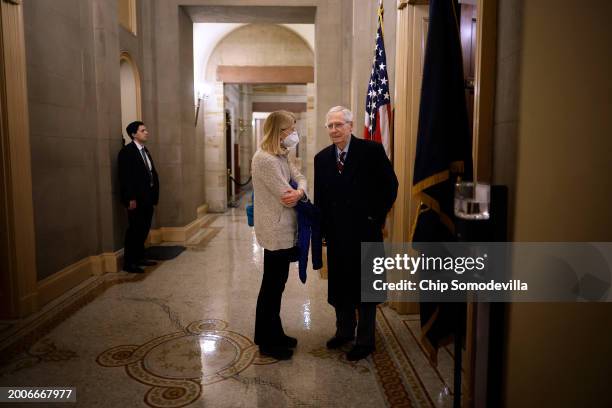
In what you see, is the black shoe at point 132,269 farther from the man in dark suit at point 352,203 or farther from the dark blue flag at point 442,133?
the dark blue flag at point 442,133

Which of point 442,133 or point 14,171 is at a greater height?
point 442,133

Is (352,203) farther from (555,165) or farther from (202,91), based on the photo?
(202,91)

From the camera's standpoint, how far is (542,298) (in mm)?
1650

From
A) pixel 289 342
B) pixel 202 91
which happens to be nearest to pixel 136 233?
pixel 289 342

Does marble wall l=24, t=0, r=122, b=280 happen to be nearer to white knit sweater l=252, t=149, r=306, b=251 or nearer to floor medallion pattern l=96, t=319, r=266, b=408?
floor medallion pattern l=96, t=319, r=266, b=408

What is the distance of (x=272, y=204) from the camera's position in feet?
8.84

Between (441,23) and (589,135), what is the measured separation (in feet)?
3.26

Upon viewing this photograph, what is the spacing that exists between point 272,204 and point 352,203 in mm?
499

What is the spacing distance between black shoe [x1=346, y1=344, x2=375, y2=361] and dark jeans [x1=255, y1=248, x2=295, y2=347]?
0.47 m

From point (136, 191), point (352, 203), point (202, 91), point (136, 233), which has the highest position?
point (202, 91)

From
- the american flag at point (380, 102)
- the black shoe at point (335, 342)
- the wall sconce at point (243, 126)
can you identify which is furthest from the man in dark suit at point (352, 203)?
the wall sconce at point (243, 126)

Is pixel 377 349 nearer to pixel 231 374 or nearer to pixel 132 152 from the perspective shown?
pixel 231 374

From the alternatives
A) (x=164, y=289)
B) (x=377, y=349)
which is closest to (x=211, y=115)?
(x=164, y=289)

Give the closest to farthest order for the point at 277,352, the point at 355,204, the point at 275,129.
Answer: the point at 275,129 < the point at 355,204 < the point at 277,352
